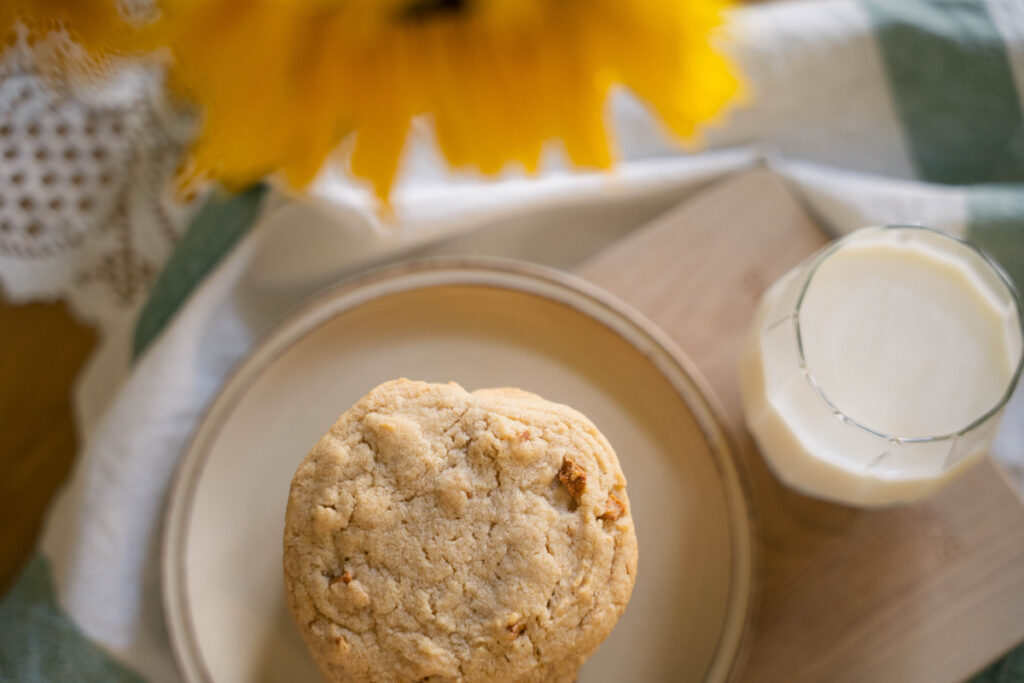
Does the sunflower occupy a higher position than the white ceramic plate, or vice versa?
the sunflower

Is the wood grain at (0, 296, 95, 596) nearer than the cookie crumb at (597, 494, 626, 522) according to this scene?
No

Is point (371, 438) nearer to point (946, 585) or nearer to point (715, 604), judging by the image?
point (715, 604)

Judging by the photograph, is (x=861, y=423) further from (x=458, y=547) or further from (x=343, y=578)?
(x=343, y=578)

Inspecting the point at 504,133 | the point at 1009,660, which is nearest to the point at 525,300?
the point at 504,133

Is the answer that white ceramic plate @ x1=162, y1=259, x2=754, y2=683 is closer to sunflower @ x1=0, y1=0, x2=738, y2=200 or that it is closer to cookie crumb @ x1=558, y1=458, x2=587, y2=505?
cookie crumb @ x1=558, y1=458, x2=587, y2=505

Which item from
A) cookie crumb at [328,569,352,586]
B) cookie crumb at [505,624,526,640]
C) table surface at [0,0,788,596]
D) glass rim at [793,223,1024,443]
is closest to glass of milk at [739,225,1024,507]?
glass rim at [793,223,1024,443]

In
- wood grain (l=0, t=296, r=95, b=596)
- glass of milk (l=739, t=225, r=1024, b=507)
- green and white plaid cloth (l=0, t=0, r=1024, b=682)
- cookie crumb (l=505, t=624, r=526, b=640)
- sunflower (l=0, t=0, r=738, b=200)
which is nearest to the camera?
sunflower (l=0, t=0, r=738, b=200)

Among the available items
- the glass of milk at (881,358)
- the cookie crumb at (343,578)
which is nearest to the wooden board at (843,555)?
the glass of milk at (881,358)

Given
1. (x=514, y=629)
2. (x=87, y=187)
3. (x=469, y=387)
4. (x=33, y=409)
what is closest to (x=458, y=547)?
(x=514, y=629)
